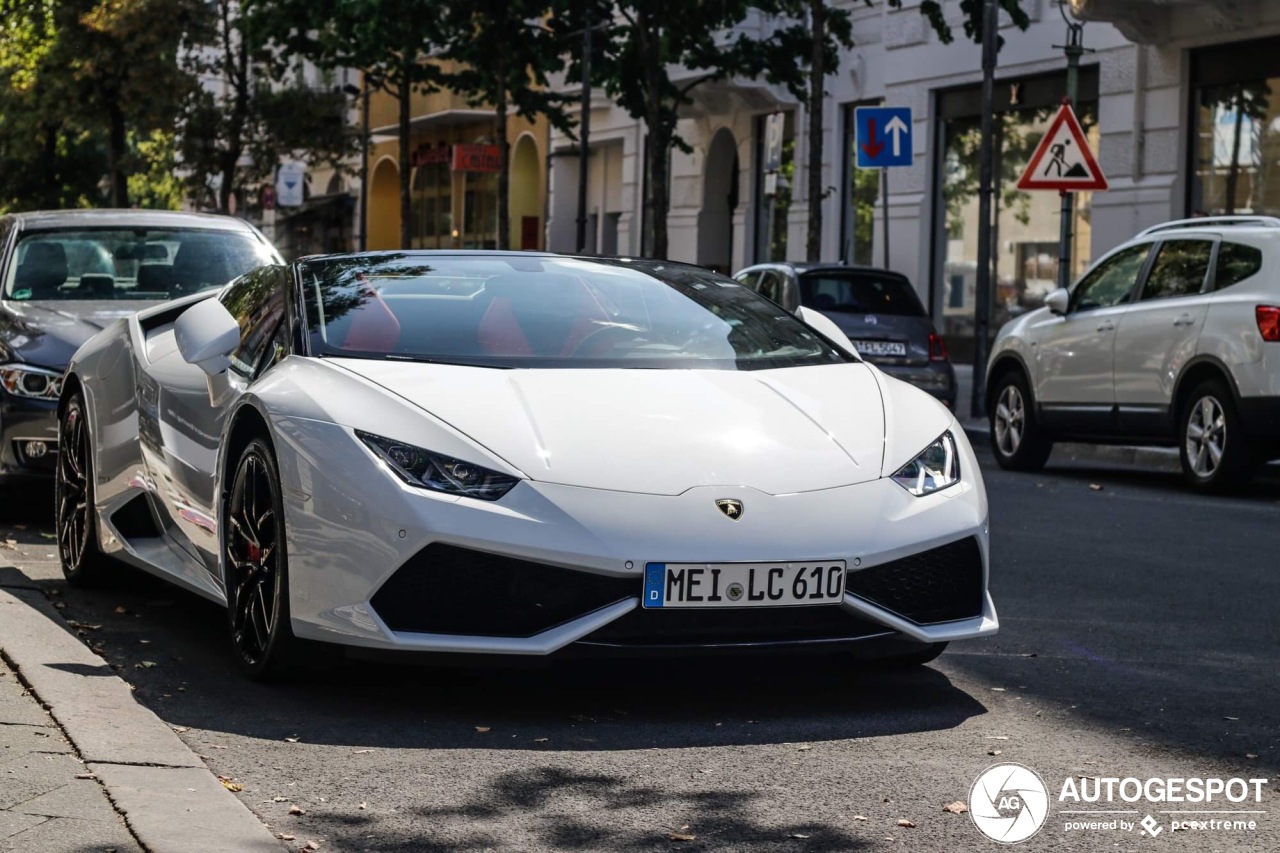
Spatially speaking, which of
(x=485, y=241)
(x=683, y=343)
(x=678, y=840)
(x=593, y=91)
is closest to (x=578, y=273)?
(x=683, y=343)

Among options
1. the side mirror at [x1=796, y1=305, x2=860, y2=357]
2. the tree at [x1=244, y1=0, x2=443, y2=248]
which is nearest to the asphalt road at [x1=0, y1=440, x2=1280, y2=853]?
the side mirror at [x1=796, y1=305, x2=860, y2=357]

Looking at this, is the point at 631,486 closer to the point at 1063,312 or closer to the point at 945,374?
the point at 1063,312

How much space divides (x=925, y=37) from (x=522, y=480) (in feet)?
83.0

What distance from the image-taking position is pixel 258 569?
6.13m

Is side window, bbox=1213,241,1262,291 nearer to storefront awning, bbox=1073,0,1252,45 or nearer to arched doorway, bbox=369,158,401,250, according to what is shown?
storefront awning, bbox=1073,0,1252,45

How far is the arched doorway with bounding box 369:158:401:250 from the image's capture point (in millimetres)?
58156

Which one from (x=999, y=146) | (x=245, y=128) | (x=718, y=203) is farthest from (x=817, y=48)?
(x=245, y=128)

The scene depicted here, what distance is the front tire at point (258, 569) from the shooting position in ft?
19.4

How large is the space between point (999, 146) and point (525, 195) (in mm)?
21738

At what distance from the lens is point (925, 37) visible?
2995 cm

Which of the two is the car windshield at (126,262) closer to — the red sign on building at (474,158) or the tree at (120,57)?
the tree at (120,57)

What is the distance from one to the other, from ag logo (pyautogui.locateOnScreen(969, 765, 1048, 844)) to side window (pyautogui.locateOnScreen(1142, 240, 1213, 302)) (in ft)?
31.3

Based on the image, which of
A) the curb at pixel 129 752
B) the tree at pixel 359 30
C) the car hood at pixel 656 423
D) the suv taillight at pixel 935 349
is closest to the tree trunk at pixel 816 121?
the suv taillight at pixel 935 349

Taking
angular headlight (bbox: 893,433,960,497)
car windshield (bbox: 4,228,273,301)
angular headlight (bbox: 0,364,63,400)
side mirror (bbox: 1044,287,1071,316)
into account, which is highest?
car windshield (bbox: 4,228,273,301)
